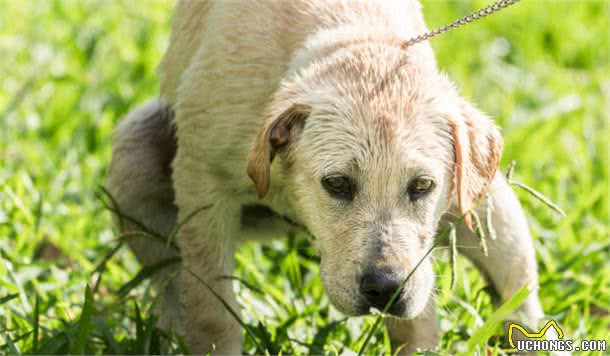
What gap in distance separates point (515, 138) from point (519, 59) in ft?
6.39

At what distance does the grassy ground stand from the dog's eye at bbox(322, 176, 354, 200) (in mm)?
676

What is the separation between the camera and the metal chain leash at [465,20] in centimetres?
468

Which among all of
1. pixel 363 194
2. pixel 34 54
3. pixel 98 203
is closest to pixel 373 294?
pixel 363 194

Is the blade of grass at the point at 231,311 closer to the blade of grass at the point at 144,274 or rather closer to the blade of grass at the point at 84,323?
the blade of grass at the point at 144,274

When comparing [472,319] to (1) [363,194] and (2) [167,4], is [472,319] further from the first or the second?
(2) [167,4]

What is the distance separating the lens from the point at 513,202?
215 inches

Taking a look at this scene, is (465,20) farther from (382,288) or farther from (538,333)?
(538,333)

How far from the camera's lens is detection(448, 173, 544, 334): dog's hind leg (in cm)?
538

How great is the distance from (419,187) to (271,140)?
2.07ft

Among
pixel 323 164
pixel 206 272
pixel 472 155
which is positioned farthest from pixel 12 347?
pixel 472 155

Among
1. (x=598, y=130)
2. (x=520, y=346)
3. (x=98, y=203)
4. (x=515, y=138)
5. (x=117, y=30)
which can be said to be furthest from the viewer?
(x=117, y=30)

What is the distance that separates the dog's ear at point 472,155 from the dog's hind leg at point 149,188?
169 centimetres

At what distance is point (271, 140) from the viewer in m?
4.74

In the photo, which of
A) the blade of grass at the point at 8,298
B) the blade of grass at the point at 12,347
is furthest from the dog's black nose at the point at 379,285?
the blade of grass at the point at 8,298
